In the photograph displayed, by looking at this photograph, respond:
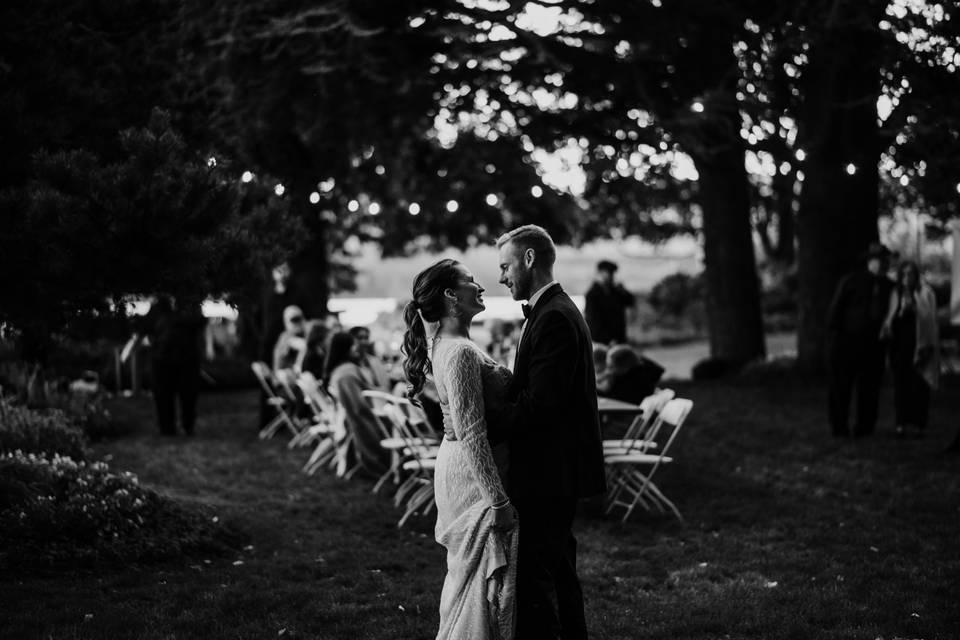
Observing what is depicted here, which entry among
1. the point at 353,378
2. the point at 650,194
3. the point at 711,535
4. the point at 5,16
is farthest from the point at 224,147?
the point at 650,194

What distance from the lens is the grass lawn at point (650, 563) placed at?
5.62 metres

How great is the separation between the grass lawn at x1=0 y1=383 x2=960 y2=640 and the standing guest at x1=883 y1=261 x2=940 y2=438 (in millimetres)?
408

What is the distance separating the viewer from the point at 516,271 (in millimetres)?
4328

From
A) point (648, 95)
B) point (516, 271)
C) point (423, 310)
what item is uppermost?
point (648, 95)

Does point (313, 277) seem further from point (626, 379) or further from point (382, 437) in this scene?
point (626, 379)

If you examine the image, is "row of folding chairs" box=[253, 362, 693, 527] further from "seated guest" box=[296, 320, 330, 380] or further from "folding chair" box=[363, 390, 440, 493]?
"seated guest" box=[296, 320, 330, 380]

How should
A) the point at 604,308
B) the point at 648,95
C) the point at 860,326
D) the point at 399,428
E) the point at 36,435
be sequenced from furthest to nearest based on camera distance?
1. the point at 648,95
2. the point at 604,308
3. the point at 860,326
4. the point at 36,435
5. the point at 399,428

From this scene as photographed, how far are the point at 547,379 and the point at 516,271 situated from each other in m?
0.49

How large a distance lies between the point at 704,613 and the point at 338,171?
49.8ft

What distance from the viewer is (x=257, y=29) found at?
14.3 m

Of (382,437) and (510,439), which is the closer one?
(510,439)

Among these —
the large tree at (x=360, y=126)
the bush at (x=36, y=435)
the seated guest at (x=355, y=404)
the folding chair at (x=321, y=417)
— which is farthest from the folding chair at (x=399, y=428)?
the large tree at (x=360, y=126)

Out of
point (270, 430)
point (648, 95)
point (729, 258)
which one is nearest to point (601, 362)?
point (270, 430)

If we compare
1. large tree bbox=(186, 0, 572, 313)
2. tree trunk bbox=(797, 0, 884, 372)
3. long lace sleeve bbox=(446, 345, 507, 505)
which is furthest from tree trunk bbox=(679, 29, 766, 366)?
long lace sleeve bbox=(446, 345, 507, 505)
